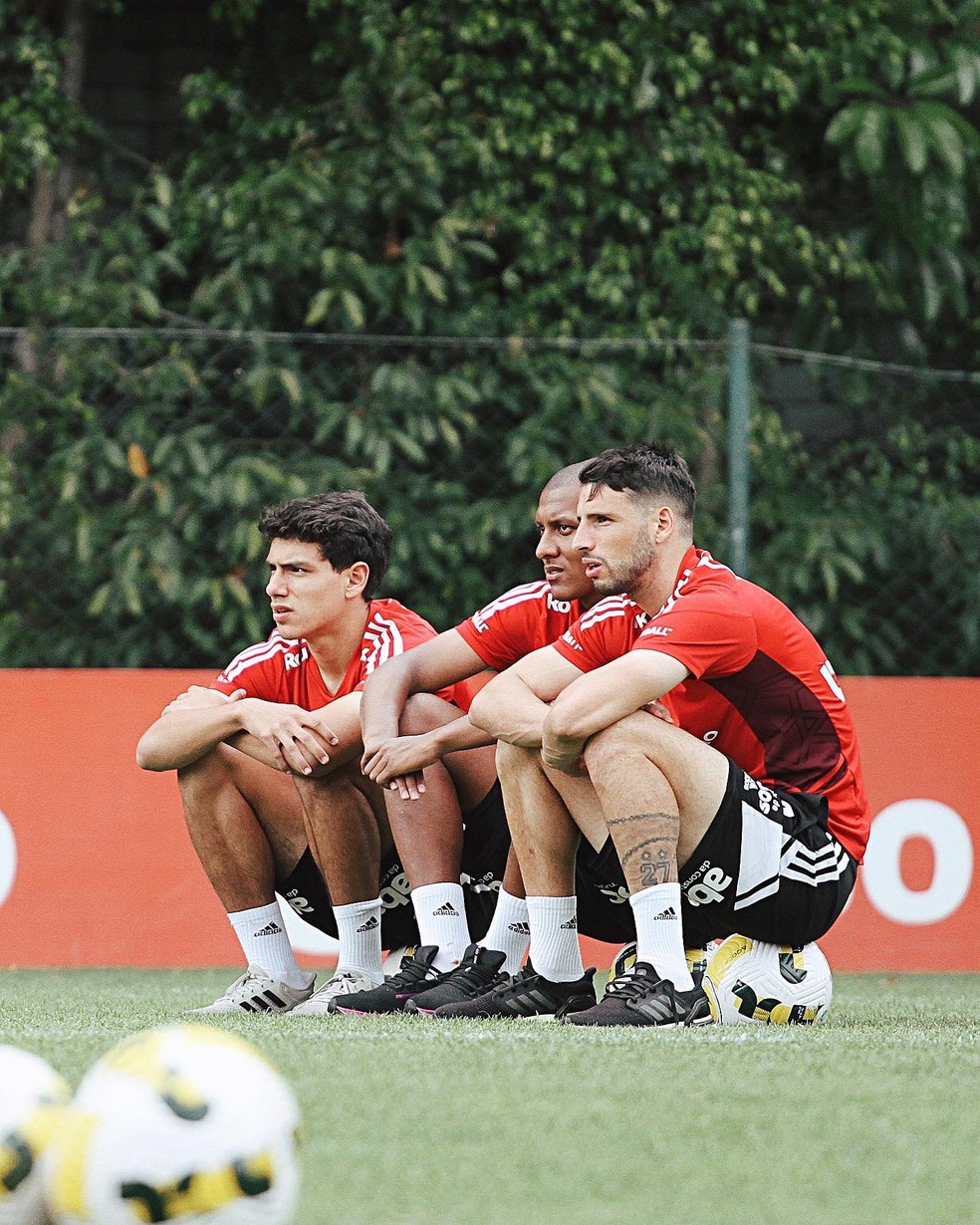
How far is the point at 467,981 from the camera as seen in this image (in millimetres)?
4016

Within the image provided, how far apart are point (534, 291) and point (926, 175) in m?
1.77

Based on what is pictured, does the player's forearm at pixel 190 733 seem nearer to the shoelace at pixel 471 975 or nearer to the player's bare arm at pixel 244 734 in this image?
the player's bare arm at pixel 244 734

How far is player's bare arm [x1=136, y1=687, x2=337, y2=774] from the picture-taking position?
4098mm

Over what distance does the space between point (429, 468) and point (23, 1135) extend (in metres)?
4.42

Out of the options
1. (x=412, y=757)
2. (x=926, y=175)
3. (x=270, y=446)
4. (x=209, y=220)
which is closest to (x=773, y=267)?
(x=926, y=175)

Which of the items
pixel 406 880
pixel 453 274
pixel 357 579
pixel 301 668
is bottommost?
pixel 406 880

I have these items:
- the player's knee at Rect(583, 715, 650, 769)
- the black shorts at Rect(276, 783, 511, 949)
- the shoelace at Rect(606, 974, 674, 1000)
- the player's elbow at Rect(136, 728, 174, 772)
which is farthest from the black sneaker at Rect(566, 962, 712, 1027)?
the player's elbow at Rect(136, 728, 174, 772)

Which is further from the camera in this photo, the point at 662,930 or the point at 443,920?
the point at 443,920

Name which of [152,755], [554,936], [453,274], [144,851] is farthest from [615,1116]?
[453,274]

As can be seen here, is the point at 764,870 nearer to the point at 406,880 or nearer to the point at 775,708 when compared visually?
the point at 775,708

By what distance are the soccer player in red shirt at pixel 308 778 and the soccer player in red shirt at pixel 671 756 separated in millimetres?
379

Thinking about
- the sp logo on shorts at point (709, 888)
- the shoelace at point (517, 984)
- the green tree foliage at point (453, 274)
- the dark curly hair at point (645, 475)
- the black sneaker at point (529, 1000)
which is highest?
the green tree foliage at point (453, 274)

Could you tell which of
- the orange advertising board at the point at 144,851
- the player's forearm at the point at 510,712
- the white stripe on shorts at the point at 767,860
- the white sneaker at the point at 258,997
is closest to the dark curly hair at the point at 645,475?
the player's forearm at the point at 510,712

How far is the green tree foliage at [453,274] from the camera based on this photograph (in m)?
6.18
